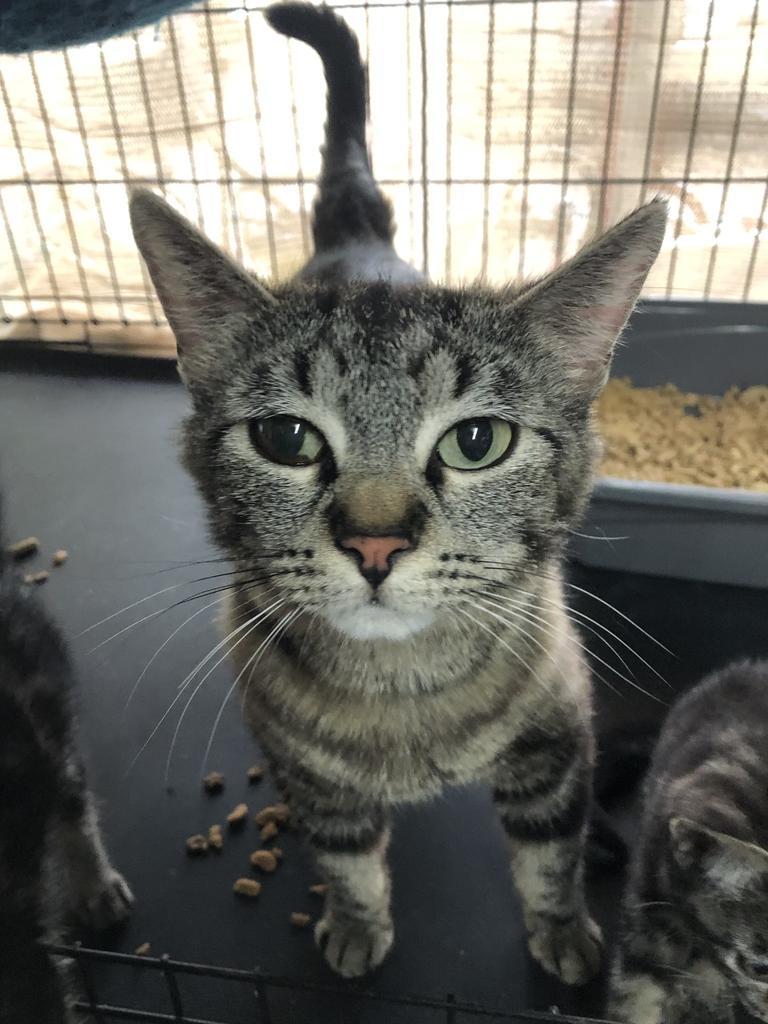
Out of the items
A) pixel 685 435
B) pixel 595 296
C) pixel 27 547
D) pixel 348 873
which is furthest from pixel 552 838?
pixel 27 547

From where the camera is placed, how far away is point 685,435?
71.1 inches

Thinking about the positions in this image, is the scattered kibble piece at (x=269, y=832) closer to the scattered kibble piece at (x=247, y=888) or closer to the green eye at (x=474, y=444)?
the scattered kibble piece at (x=247, y=888)

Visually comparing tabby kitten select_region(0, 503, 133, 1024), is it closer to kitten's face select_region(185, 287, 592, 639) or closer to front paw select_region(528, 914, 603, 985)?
kitten's face select_region(185, 287, 592, 639)

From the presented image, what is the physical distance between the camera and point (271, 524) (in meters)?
0.82

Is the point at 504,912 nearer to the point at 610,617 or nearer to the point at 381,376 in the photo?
the point at 610,617

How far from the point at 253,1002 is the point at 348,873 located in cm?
20

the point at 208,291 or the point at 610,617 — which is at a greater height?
the point at 208,291

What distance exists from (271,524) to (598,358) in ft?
1.27

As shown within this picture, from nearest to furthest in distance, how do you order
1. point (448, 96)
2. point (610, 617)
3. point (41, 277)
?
point (610, 617), point (448, 96), point (41, 277)

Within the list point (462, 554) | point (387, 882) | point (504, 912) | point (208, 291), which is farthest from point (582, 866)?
point (208, 291)

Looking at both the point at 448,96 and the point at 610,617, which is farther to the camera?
the point at 448,96

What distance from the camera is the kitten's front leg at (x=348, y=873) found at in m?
1.04

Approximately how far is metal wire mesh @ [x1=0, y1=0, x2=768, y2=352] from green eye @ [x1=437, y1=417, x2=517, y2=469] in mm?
1256

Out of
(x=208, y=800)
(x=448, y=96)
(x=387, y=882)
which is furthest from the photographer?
(x=448, y=96)
